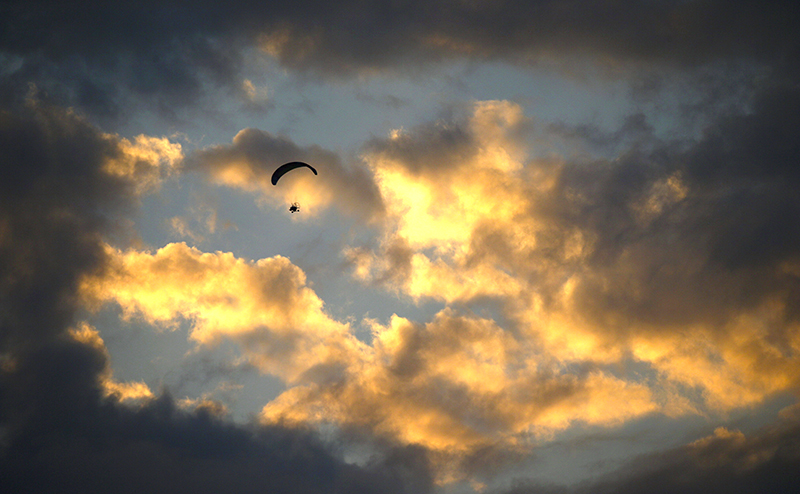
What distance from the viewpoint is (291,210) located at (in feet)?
353

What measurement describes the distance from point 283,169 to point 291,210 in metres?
10.2

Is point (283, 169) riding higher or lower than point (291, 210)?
higher

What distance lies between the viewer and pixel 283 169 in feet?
372
